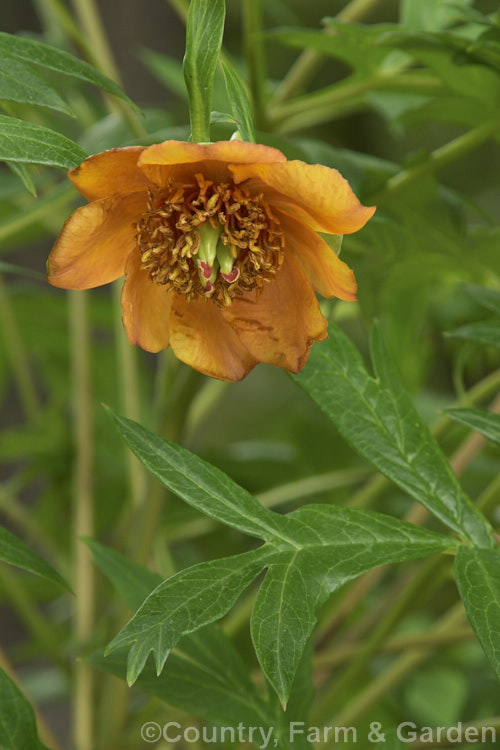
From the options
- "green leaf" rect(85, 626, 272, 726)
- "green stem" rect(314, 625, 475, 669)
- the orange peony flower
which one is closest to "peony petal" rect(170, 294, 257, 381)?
the orange peony flower

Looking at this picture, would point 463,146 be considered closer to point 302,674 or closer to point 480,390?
point 480,390

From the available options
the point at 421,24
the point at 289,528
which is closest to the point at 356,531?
the point at 289,528

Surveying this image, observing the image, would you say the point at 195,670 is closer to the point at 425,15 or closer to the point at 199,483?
the point at 199,483

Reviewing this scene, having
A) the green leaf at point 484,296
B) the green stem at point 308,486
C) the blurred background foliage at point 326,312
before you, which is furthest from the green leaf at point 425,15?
the green stem at point 308,486

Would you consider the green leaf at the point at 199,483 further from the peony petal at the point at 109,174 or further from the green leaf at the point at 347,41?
the green leaf at the point at 347,41

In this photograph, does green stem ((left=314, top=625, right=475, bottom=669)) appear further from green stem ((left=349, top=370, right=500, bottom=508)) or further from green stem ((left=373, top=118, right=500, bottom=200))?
green stem ((left=373, top=118, right=500, bottom=200))

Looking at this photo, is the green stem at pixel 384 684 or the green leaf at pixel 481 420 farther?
the green stem at pixel 384 684
